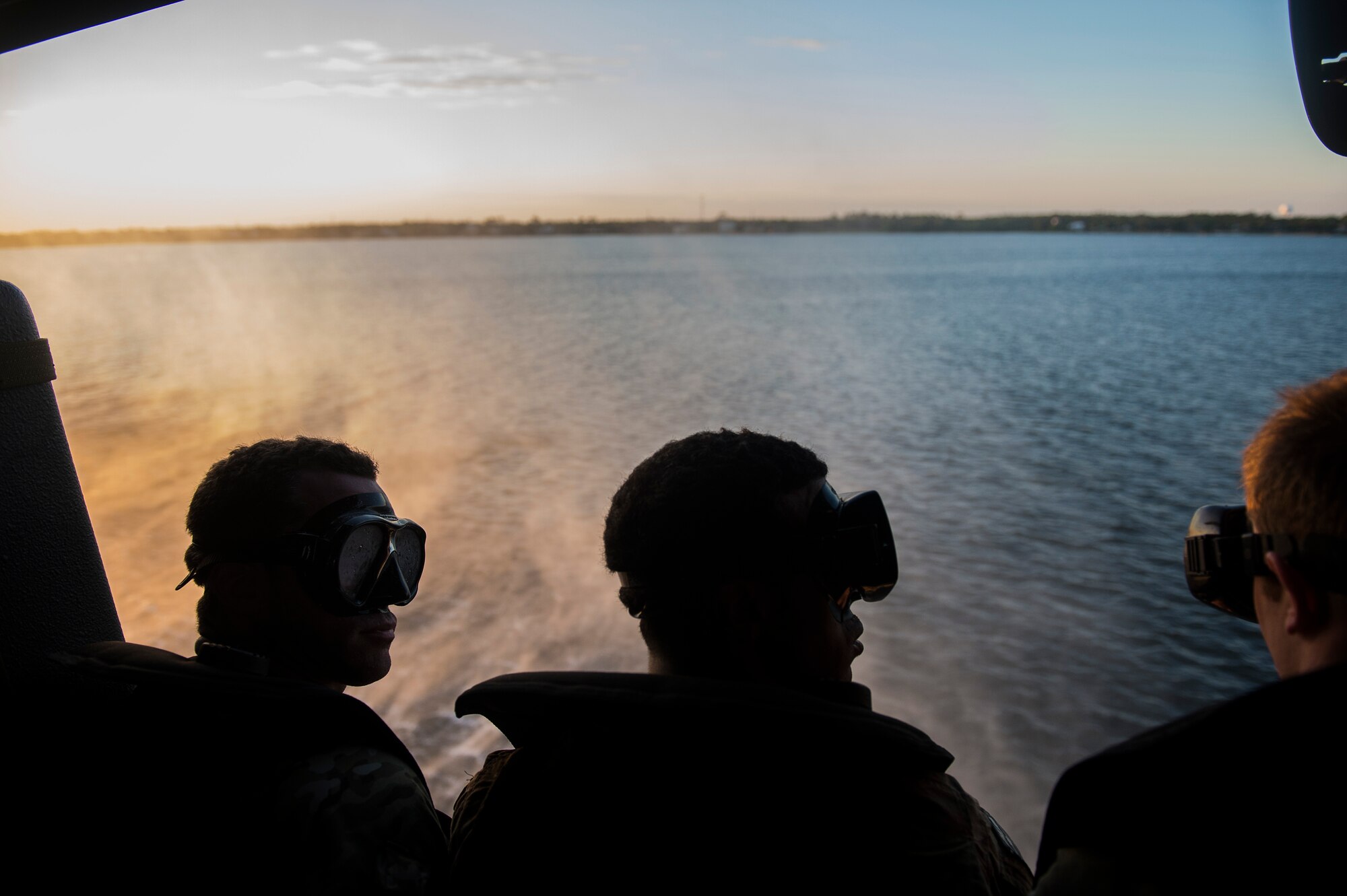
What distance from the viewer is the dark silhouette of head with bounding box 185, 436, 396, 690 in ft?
7.17

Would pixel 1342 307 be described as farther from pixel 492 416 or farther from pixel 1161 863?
pixel 1161 863

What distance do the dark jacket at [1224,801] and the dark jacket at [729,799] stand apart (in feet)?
0.80

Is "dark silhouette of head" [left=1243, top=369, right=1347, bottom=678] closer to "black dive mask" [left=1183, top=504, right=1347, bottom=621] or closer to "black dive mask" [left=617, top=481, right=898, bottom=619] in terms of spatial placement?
"black dive mask" [left=1183, top=504, right=1347, bottom=621]

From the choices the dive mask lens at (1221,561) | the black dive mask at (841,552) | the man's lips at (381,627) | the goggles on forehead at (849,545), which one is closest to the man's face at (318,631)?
the man's lips at (381,627)

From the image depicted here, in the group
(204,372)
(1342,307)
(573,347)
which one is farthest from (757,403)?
(1342,307)

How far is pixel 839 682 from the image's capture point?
68.0 inches

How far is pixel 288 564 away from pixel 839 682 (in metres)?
1.29

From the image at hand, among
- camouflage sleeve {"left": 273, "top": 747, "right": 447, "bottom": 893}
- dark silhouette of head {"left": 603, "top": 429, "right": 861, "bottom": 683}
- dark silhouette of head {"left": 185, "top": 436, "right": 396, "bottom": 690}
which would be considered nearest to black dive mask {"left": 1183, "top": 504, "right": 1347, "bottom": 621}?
dark silhouette of head {"left": 603, "top": 429, "right": 861, "bottom": 683}

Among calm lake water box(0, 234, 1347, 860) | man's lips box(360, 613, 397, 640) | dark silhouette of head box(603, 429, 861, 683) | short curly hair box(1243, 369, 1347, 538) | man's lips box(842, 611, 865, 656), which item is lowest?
calm lake water box(0, 234, 1347, 860)

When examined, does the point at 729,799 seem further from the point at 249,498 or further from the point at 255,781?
the point at 249,498

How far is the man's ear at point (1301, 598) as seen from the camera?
131cm

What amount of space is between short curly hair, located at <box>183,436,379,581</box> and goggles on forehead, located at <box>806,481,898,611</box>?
1.22m

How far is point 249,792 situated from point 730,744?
0.92 m

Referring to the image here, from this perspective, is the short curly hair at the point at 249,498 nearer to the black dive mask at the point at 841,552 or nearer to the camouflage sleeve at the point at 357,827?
the camouflage sleeve at the point at 357,827
